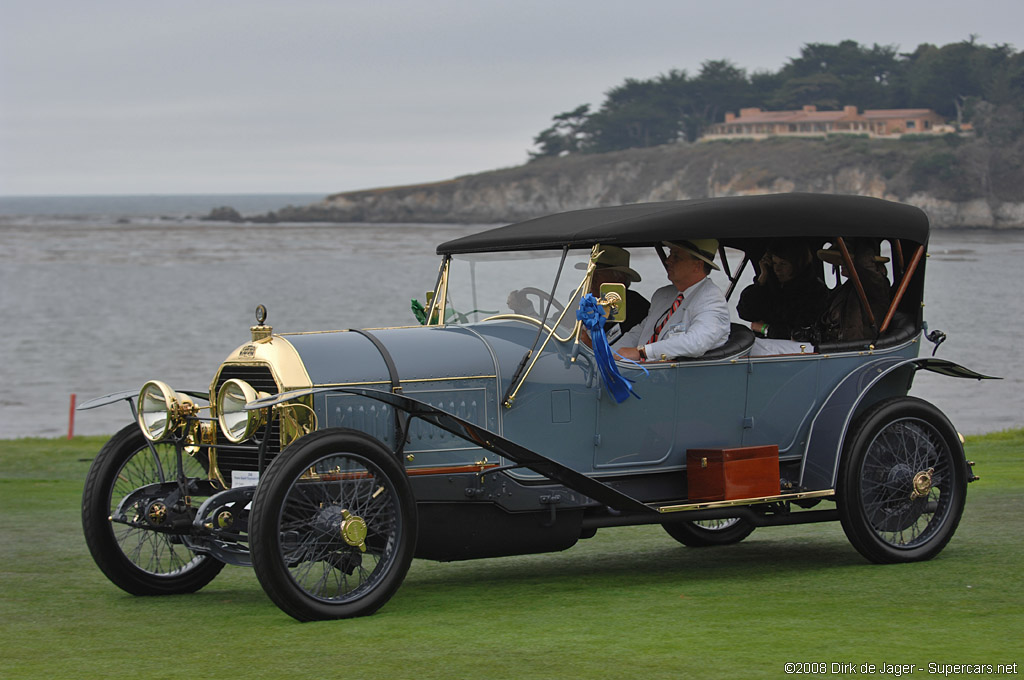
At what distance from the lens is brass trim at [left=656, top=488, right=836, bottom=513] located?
754 cm

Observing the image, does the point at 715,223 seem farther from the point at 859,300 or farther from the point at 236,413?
the point at 236,413

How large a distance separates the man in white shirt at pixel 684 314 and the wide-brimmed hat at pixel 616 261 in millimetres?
212

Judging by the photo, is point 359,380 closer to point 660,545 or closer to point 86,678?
point 86,678

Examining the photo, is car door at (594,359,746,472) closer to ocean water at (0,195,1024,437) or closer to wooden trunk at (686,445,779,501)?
wooden trunk at (686,445,779,501)

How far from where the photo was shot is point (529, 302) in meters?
7.86

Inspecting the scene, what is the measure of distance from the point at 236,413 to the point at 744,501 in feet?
9.59

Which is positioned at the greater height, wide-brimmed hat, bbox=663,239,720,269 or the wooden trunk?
wide-brimmed hat, bbox=663,239,720,269

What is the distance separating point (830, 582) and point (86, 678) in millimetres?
3979

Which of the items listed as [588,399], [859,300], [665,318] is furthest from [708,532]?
[588,399]

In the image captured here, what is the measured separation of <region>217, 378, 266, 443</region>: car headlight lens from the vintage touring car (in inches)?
0.5

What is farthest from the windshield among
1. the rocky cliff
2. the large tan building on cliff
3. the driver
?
the large tan building on cliff

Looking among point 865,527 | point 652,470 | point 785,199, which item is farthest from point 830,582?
point 785,199

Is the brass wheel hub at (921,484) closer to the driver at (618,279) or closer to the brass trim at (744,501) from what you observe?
the brass trim at (744,501)

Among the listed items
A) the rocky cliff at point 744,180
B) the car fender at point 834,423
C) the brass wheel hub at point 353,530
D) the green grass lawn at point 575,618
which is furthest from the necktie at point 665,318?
the rocky cliff at point 744,180
